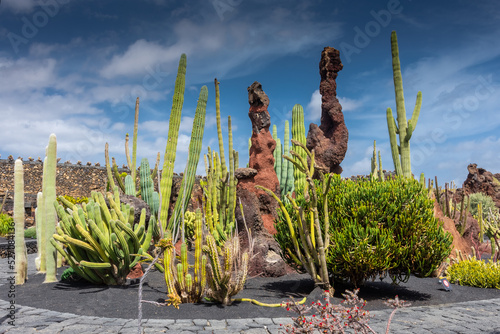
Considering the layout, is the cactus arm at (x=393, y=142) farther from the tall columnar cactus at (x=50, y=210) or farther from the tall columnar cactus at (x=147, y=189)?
the tall columnar cactus at (x=50, y=210)

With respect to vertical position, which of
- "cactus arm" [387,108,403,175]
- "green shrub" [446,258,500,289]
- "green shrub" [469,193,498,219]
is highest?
"cactus arm" [387,108,403,175]

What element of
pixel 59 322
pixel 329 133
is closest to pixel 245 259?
pixel 59 322

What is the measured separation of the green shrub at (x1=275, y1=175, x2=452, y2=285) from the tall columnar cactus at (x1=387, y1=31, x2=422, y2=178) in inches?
118

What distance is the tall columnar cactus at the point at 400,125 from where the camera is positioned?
8469mm

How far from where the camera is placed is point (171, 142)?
7.74 meters

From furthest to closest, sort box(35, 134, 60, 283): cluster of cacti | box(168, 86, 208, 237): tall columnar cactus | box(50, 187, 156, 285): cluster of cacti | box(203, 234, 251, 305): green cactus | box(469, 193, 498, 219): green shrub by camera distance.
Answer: box(469, 193, 498, 219): green shrub < box(168, 86, 208, 237): tall columnar cactus < box(35, 134, 60, 283): cluster of cacti < box(50, 187, 156, 285): cluster of cacti < box(203, 234, 251, 305): green cactus

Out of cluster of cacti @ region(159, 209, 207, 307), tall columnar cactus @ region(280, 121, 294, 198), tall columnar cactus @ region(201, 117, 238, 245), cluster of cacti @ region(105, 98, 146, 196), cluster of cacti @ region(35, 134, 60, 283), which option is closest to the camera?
cluster of cacti @ region(159, 209, 207, 307)

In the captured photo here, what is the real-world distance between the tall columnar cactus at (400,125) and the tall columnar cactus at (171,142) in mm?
4912

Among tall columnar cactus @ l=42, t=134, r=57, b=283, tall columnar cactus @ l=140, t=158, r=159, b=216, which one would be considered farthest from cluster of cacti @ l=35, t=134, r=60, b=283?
tall columnar cactus @ l=140, t=158, r=159, b=216

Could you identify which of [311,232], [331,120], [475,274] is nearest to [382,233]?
[311,232]

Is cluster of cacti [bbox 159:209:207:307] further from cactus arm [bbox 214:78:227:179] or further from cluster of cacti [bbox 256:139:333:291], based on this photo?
cactus arm [bbox 214:78:227:179]

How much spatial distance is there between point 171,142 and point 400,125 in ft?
17.0

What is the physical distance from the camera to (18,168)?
6531 mm

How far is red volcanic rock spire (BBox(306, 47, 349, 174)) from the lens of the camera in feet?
33.4
